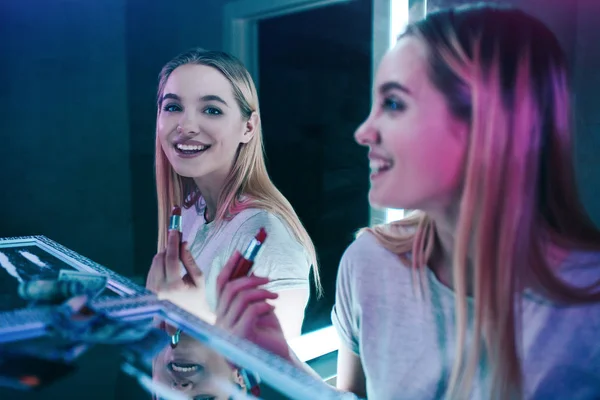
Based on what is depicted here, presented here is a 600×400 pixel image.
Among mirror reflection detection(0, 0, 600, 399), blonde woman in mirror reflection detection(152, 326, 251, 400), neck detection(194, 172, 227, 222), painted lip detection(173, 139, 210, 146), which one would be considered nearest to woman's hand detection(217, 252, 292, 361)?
mirror reflection detection(0, 0, 600, 399)

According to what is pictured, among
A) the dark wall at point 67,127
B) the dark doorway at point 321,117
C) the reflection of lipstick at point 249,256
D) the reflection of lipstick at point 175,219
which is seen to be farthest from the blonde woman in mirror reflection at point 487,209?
the dark wall at point 67,127

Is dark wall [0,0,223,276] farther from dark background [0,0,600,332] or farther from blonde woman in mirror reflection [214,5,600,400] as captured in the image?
blonde woman in mirror reflection [214,5,600,400]

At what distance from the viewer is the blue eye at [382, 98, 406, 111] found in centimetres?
76

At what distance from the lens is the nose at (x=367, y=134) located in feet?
2.71

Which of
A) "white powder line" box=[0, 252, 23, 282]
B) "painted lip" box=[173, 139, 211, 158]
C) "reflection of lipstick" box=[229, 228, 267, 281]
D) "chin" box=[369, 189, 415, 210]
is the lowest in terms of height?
"white powder line" box=[0, 252, 23, 282]

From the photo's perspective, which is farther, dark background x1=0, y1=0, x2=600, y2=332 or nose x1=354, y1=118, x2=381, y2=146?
dark background x1=0, y1=0, x2=600, y2=332

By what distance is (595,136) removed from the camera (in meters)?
0.62

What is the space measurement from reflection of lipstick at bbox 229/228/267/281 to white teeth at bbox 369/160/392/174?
392mm

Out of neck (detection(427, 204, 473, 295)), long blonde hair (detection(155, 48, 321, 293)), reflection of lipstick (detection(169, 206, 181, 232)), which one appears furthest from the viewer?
reflection of lipstick (detection(169, 206, 181, 232))

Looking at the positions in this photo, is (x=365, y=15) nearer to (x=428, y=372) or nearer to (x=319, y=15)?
(x=319, y=15)

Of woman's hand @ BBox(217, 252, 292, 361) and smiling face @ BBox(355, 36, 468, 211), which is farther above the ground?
smiling face @ BBox(355, 36, 468, 211)

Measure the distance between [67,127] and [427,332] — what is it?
3.45 ft

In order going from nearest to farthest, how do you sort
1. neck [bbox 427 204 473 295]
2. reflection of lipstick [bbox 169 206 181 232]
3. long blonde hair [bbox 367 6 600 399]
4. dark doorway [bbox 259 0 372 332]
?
long blonde hair [bbox 367 6 600 399]
neck [bbox 427 204 473 295]
dark doorway [bbox 259 0 372 332]
reflection of lipstick [bbox 169 206 181 232]

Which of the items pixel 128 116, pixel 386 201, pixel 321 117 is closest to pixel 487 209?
pixel 386 201
